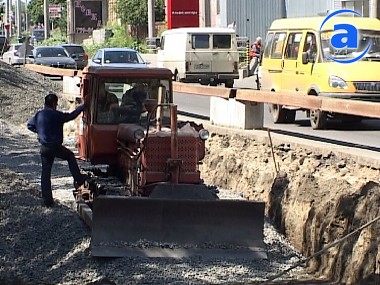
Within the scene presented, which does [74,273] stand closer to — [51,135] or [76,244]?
[76,244]

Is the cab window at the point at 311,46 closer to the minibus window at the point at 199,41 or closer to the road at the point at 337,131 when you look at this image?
the road at the point at 337,131

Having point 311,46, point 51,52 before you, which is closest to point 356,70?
point 311,46

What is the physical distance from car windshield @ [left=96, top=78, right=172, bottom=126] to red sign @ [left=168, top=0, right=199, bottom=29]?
41.5 metres

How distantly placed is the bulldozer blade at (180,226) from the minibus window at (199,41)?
2380 cm

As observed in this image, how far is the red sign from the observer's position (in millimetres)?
54125

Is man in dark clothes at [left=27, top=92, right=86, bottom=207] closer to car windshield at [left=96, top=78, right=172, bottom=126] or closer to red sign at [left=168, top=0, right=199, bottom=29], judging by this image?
car windshield at [left=96, top=78, right=172, bottom=126]

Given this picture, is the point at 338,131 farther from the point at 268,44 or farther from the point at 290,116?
the point at 268,44

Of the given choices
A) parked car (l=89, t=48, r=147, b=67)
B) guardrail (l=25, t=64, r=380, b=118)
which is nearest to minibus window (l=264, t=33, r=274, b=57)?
guardrail (l=25, t=64, r=380, b=118)

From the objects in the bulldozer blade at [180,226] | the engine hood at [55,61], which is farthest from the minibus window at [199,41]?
the bulldozer blade at [180,226]

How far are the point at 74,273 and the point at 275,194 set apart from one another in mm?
4282

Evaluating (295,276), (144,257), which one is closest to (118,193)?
(144,257)

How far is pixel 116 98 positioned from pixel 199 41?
72.2ft

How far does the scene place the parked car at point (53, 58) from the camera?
3975cm

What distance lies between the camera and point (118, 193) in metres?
12.6
